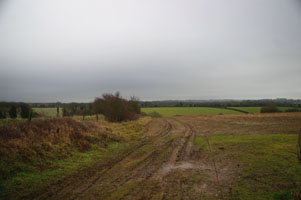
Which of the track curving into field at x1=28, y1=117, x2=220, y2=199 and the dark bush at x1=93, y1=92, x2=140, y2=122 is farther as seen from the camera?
the dark bush at x1=93, y1=92, x2=140, y2=122

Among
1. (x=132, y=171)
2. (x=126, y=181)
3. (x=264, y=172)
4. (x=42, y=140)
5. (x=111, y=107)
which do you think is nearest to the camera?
(x=126, y=181)

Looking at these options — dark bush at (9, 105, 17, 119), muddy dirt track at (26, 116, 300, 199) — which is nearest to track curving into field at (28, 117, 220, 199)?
muddy dirt track at (26, 116, 300, 199)

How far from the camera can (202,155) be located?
9.00m

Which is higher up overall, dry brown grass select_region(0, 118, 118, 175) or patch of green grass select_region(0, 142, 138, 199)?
dry brown grass select_region(0, 118, 118, 175)

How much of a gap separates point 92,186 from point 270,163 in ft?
23.8

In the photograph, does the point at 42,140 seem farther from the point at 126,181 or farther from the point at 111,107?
the point at 111,107

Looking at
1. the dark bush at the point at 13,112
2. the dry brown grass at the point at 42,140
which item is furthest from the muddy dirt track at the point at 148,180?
the dark bush at the point at 13,112

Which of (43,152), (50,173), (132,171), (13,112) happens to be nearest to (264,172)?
(132,171)

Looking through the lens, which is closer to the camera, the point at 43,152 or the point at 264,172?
the point at 264,172

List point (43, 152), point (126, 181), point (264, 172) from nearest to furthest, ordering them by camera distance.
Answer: point (126, 181)
point (264, 172)
point (43, 152)

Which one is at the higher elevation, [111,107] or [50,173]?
[111,107]

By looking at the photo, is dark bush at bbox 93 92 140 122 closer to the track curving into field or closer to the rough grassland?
the rough grassland

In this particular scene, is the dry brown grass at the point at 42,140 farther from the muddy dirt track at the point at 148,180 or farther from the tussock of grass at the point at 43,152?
the muddy dirt track at the point at 148,180

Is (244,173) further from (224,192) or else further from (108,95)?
(108,95)
